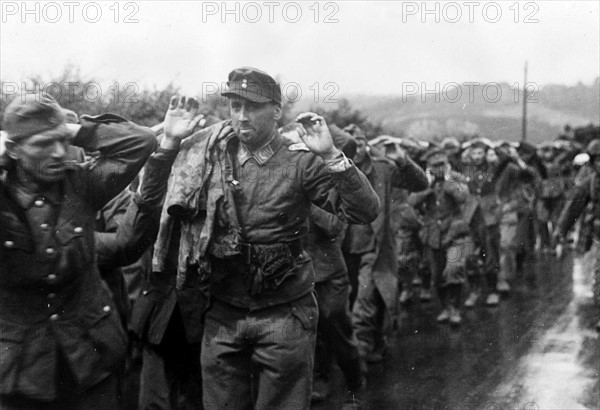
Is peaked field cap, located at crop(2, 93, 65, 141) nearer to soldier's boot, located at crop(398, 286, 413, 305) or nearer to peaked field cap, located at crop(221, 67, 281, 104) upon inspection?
peaked field cap, located at crop(221, 67, 281, 104)

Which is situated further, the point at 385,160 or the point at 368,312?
the point at 385,160

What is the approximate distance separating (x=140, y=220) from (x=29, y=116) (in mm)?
976

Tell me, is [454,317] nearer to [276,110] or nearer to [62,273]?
[276,110]

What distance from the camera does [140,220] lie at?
439 cm

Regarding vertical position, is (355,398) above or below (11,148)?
below

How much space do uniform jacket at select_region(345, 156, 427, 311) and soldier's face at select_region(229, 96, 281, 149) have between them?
10.9 ft

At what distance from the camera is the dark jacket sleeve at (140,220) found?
4332 mm

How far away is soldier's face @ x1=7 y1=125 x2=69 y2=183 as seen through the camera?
360 cm

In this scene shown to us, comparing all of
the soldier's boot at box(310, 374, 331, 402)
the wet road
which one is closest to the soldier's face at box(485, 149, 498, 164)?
the wet road

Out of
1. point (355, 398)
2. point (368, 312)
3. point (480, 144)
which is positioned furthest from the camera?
point (480, 144)

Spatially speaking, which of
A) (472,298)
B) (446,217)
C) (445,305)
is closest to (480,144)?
(446,217)

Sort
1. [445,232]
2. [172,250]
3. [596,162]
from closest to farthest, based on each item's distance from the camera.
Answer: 1. [172,250]
2. [596,162]
3. [445,232]

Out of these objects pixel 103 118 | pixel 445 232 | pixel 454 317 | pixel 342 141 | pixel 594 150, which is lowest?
pixel 454 317

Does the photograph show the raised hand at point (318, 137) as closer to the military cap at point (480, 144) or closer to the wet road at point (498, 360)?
the wet road at point (498, 360)
